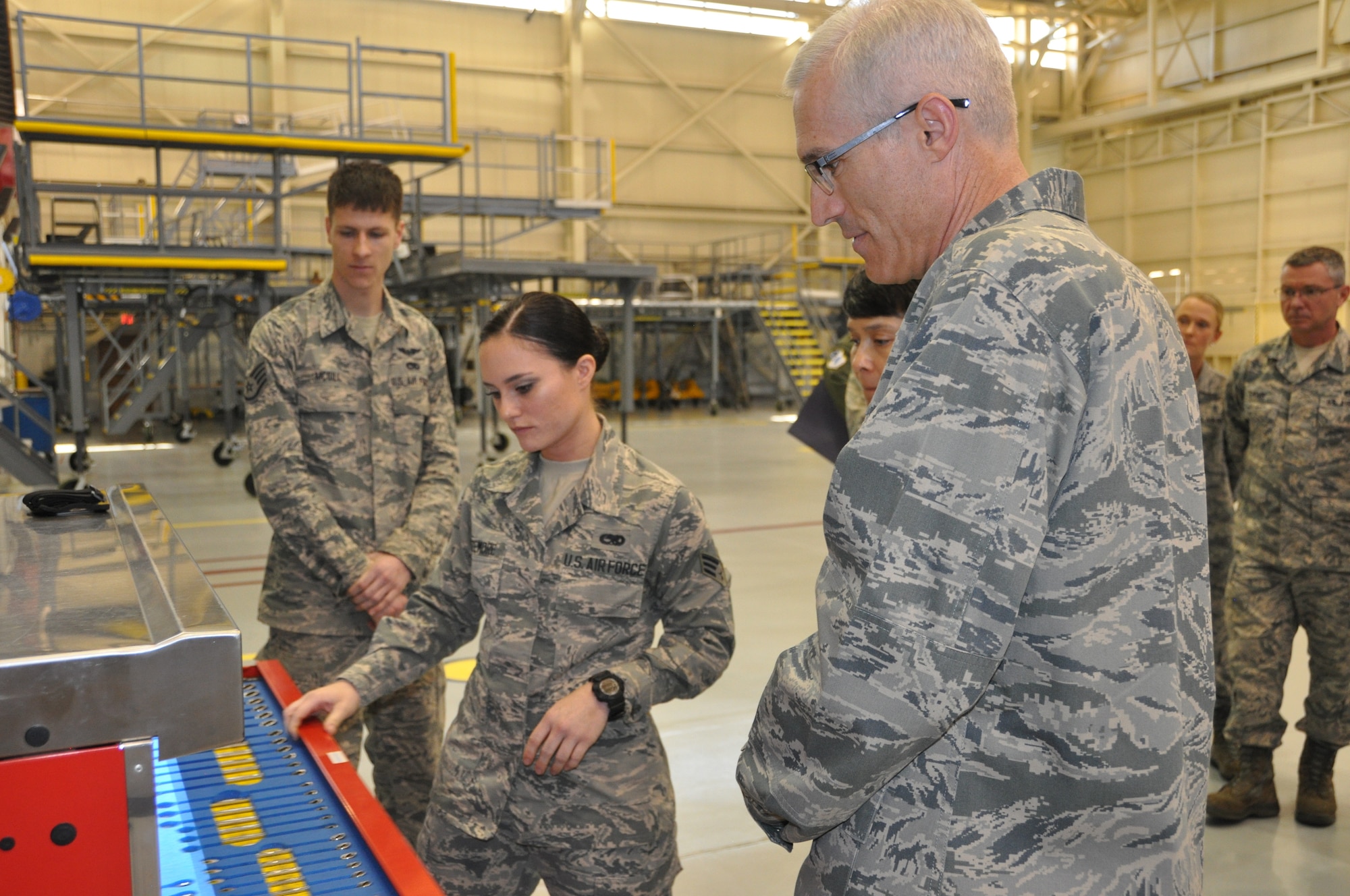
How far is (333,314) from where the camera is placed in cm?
292

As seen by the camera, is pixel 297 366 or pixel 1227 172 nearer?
pixel 297 366

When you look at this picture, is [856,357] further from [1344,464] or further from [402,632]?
[1344,464]

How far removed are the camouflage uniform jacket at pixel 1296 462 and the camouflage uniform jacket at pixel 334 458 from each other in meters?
2.98

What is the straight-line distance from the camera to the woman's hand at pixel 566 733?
181 cm

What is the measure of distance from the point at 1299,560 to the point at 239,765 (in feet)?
12.0

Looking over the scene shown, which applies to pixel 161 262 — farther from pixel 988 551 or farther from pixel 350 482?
pixel 988 551

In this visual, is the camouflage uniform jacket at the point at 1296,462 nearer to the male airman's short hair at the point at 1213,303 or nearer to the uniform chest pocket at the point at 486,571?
the male airman's short hair at the point at 1213,303

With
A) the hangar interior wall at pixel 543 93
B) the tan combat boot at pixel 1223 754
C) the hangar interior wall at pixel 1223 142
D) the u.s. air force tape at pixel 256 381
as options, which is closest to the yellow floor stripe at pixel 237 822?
the u.s. air force tape at pixel 256 381

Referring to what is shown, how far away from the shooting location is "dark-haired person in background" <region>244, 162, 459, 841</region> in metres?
2.77

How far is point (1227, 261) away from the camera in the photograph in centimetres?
2225

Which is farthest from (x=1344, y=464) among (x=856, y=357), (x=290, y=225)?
(x=290, y=225)

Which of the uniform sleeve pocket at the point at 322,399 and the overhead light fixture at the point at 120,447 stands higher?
the uniform sleeve pocket at the point at 322,399

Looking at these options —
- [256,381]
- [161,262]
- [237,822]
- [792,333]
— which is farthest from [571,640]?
[792,333]

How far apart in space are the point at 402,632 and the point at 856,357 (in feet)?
3.75
